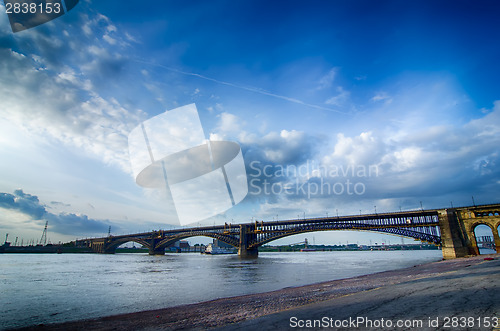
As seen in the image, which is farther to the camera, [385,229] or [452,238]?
[385,229]

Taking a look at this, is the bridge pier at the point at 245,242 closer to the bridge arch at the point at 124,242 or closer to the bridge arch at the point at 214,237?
the bridge arch at the point at 214,237

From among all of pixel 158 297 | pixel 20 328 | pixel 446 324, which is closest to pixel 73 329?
pixel 20 328

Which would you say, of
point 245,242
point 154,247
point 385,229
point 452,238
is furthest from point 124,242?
point 452,238

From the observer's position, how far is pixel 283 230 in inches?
3157

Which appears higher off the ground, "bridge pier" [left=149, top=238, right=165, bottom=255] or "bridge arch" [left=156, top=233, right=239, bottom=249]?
"bridge arch" [left=156, top=233, right=239, bottom=249]

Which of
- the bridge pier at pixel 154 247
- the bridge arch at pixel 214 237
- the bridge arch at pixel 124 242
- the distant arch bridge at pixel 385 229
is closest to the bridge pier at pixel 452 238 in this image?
the distant arch bridge at pixel 385 229

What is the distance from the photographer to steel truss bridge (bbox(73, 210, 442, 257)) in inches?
2280

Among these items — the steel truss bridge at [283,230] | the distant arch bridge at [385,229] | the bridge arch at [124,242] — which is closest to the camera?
the distant arch bridge at [385,229]

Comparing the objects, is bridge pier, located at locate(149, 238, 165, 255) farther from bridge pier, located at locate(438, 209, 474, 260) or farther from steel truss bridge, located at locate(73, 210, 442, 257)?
bridge pier, located at locate(438, 209, 474, 260)

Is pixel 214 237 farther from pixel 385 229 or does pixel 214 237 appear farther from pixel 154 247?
pixel 385 229

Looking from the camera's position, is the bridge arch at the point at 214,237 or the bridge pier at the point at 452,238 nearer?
the bridge pier at the point at 452,238

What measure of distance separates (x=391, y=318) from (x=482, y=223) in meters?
47.5

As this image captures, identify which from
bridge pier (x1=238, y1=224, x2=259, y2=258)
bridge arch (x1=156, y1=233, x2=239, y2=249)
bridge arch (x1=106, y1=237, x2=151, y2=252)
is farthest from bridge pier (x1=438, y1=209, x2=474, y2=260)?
bridge arch (x1=106, y1=237, x2=151, y2=252)

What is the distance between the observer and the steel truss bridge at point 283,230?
57.9 metres
